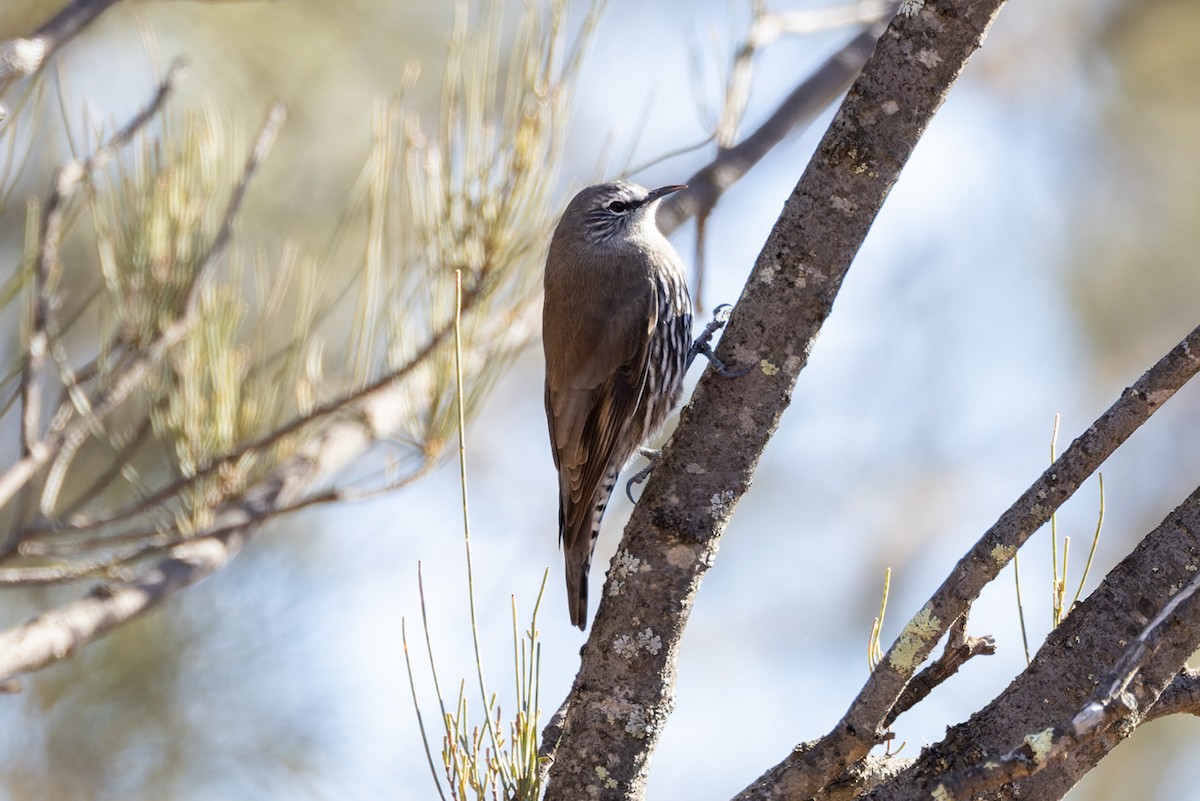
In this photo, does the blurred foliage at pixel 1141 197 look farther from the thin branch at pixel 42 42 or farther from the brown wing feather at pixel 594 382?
the thin branch at pixel 42 42

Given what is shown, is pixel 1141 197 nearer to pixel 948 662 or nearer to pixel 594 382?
pixel 594 382

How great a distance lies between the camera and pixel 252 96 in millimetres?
3812

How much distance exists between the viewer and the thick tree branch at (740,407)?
1.65 meters

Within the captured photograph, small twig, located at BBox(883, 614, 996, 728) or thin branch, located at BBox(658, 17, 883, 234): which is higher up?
thin branch, located at BBox(658, 17, 883, 234)

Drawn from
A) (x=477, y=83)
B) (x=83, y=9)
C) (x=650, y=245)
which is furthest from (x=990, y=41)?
(x=83, y=9)

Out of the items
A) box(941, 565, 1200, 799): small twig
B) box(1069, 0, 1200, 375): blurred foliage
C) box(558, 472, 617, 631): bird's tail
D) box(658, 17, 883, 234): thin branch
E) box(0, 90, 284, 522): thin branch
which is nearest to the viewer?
box(941, 565, 1200, 799): small twig

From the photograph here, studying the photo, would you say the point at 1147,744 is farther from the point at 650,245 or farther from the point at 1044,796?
the point at 1044,796

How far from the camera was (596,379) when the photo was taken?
3.04 meters

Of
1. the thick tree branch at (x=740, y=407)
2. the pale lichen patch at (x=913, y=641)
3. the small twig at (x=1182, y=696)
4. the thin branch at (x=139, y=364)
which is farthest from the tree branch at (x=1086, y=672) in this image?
the thin branch at (x=139, y=364)

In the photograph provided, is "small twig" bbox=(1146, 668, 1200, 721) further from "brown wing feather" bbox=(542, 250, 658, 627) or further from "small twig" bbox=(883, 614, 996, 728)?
"brown wing feather" bbox=(542, 250, 658, 627)

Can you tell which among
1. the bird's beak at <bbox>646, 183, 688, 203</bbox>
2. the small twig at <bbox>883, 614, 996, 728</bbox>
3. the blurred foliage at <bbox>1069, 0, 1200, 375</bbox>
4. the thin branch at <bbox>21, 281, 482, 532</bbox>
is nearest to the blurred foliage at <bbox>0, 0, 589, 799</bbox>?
the thin branch at <bbox>21, 281, 482, 532</bbox>

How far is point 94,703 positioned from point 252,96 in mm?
1892

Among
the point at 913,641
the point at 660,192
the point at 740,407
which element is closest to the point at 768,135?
the point at 660,192

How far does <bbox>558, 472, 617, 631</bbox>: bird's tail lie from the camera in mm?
2752
